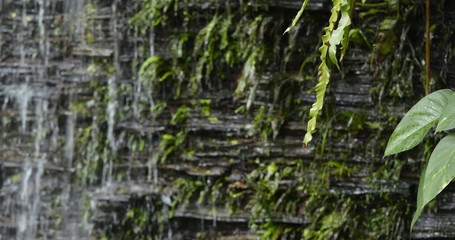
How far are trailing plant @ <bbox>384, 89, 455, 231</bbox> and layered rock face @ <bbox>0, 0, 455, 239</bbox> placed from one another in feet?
3.24

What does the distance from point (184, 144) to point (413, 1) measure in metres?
1.32

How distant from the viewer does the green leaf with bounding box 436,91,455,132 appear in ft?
4.82

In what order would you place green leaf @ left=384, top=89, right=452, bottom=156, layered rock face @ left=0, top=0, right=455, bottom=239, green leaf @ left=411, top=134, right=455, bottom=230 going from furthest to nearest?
layered rock face @ left=0, top=0, right=455, bottom=239
green leaf @ left=384, top=89, right=452, bottom=156
green leaf @ left=411, top=134, right=455, bottom=230

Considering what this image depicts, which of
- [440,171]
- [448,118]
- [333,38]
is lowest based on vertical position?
[440,171]

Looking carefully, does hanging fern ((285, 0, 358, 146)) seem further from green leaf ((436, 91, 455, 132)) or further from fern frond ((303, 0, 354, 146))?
green leaf ((436, 91, 455, 132))

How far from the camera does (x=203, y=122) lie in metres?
3.03

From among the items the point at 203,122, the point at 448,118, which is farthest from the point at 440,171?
the point at 203,122

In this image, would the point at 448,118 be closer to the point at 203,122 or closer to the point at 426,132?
the point at 426,132

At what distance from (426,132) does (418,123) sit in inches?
1.3

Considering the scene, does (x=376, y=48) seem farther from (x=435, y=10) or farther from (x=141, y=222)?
(x=141, y=222)

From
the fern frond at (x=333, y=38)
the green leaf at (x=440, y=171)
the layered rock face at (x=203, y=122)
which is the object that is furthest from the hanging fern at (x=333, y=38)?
the layered rock face at (x=203, y=122)

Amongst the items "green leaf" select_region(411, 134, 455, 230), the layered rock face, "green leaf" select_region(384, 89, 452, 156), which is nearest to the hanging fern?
"green leaf" select_region(384, 89, 452, 156)

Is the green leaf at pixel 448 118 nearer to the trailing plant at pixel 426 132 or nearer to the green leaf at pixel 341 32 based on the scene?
the trailing plant at pixel 426 132

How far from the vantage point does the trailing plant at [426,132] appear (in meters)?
1.46
